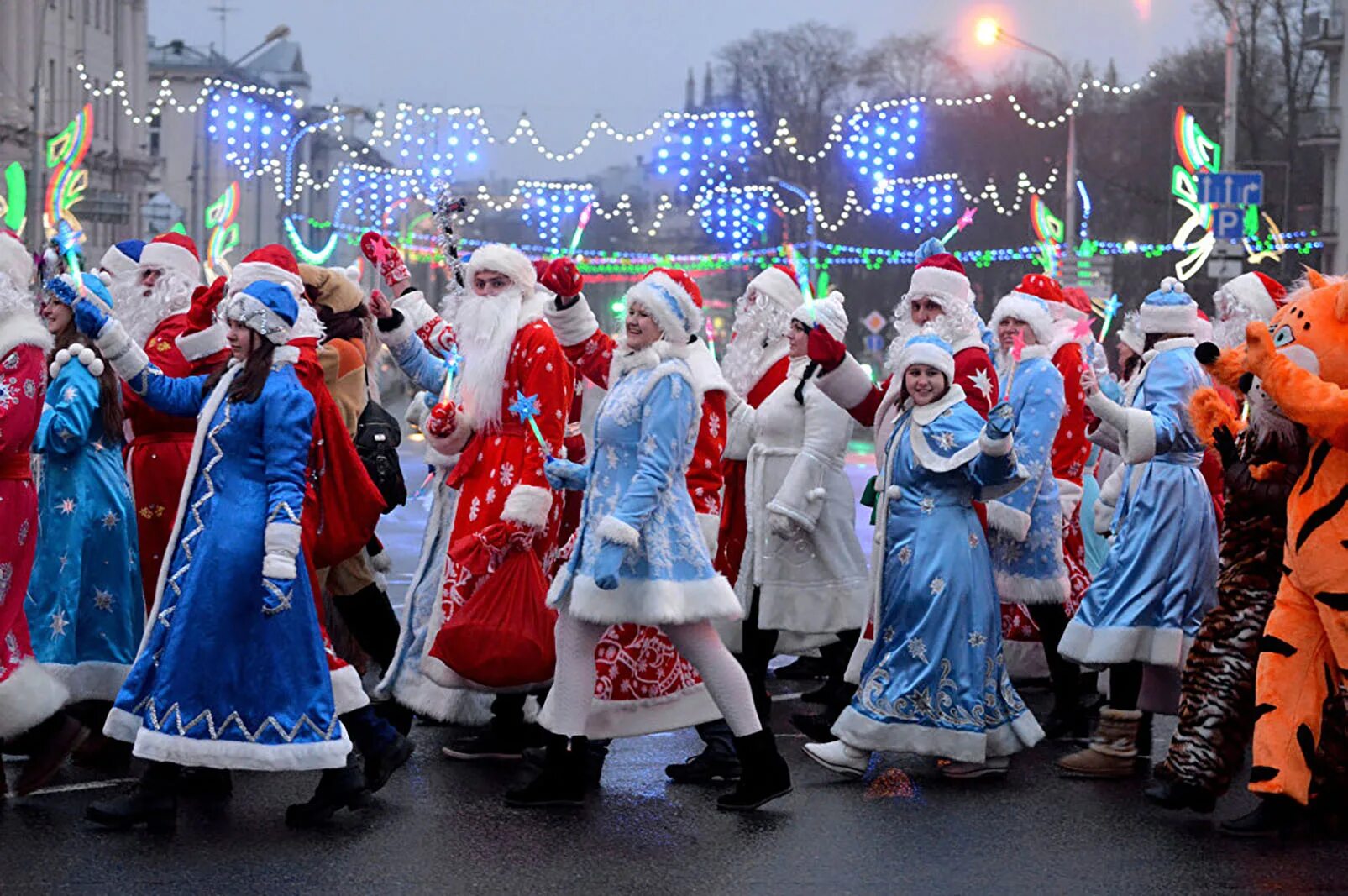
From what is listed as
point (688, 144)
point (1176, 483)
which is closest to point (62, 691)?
point (1176, 483)

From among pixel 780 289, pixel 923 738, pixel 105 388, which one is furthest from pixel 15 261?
pixel 780 289

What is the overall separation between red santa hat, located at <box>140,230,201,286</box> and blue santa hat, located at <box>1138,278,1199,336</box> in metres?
3.96

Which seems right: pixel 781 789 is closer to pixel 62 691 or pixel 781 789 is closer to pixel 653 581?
pixel 653 581

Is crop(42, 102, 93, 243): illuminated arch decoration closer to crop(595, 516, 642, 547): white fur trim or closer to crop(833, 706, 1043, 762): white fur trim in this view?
crop(833, 706, 1043, 762): white fur trim

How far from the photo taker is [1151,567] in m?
8.62

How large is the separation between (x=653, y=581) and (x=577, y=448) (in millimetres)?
1949

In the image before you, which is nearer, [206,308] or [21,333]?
[21,333]

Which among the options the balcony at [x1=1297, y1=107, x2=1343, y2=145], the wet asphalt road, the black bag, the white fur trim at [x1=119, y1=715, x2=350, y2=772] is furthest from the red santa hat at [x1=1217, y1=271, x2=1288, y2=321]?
the balcony at [x1=1297, y1=107, x2=1343, y2=145]

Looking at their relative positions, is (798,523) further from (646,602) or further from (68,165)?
(68,165)

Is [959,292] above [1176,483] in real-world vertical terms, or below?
above

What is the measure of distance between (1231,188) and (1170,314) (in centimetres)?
1879

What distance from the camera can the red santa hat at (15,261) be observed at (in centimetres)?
761

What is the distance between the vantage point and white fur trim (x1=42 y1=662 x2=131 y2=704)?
8055mm

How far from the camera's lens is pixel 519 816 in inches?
297
